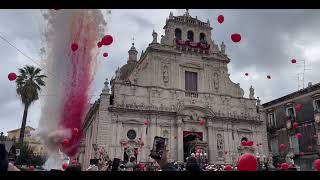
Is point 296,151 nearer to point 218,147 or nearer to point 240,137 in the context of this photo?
point 240,137

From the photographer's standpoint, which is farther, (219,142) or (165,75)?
(165,75)

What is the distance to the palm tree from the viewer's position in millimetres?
28484

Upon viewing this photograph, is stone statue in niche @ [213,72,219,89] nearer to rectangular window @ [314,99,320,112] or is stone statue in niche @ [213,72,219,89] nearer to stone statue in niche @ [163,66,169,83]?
stone statue in niche @ [163,66,169,83]

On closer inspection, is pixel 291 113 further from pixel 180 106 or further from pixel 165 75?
pixel 165 75

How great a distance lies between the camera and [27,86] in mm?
28812

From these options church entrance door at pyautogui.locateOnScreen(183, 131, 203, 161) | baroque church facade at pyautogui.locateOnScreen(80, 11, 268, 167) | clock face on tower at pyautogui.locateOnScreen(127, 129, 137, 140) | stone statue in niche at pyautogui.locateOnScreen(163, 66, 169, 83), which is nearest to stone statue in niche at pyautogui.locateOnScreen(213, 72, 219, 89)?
baroque church facade at pyautogui.locateOnScreen(80, 11, 268, 167)

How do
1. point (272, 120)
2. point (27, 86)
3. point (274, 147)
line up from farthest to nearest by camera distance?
point (272, 120) < point (274, 147) < point (27, 86)

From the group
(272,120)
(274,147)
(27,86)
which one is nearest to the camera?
(27,86)

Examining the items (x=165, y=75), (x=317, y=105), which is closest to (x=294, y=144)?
(x=317, y=105)

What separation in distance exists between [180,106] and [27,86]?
14.9 meters

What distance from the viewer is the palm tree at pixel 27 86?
28484mm

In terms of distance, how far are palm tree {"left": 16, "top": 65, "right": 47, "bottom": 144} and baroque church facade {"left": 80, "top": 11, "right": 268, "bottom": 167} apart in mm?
5974
